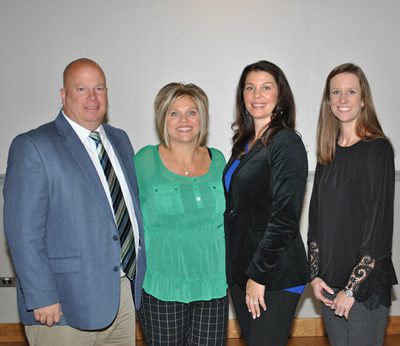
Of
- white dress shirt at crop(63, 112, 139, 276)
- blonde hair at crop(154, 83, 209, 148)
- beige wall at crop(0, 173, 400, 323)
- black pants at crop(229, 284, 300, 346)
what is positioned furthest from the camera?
beige wall at crop(0, 173, 400, 323)

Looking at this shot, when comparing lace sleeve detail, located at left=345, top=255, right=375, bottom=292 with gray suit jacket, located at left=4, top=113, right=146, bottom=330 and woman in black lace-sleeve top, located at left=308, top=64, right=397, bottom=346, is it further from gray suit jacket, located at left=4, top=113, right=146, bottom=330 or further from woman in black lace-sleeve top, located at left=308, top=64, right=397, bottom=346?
gray suit jacket, located at left=4, top=113, right=146, bottom=330

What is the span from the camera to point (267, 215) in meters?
2.18

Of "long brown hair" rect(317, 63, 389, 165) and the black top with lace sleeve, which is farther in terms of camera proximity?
"long brown hair" rect(317, 63, 389, 165)

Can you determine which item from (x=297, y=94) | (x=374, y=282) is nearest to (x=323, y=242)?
A: (x=374, y=282)

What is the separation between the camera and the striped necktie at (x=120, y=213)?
2.31 meters

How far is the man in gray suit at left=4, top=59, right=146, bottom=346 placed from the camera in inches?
81.6

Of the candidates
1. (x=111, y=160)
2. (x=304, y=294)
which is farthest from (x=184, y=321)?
(x=304, y=294)

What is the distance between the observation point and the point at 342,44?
3.73 m

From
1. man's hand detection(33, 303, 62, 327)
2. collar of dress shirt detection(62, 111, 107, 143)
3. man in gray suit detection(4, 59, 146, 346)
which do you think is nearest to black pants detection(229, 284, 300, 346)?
man in gray suit detection(4, 59, 146, 346)

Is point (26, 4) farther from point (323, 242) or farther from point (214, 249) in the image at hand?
point (323, 242)

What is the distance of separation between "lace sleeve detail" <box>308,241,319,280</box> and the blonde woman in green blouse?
1.36 ft

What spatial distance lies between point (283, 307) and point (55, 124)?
130 cm

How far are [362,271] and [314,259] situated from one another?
29 centimetres

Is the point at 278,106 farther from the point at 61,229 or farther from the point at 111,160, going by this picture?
the point at 61,229
